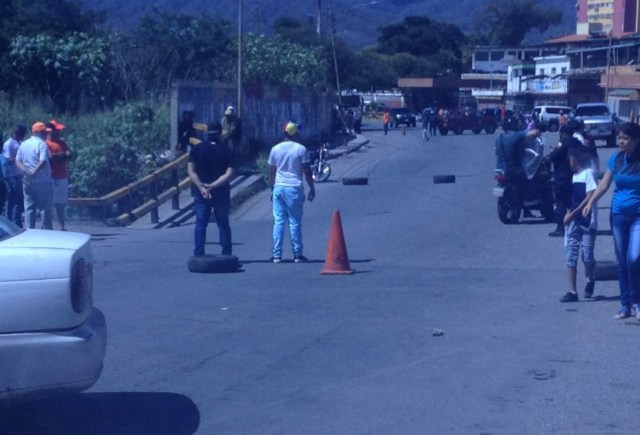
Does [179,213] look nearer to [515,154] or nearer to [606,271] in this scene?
[515,154]

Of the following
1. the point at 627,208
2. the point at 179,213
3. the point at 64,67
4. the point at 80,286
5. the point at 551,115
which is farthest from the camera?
the point at 551,115

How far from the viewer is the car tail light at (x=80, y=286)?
6391mm

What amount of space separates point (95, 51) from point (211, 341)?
33318mm

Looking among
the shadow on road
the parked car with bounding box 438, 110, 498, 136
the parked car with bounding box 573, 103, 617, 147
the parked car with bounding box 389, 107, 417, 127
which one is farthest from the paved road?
the parked car with bounding box 389, 107, 417, 127

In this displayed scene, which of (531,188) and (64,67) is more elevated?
(64,67)

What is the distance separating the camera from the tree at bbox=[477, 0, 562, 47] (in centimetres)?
14638

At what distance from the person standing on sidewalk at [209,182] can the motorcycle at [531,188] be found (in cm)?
694

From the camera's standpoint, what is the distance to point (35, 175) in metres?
16.1

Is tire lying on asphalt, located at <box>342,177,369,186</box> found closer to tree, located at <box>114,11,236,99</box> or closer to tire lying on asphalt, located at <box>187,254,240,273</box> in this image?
tree, located at <box>114,11,236,99</box>

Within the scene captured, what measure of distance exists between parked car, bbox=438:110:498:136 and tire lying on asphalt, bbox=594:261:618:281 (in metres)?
55.3

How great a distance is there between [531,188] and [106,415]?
43.3 ft

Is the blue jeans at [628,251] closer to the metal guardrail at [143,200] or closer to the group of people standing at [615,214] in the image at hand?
the group of people standing at [615,214]

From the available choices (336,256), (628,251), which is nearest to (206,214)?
(336,256)

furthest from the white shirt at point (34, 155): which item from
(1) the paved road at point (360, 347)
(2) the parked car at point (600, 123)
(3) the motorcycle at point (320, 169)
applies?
(2) the parked car at point (600, 123)
